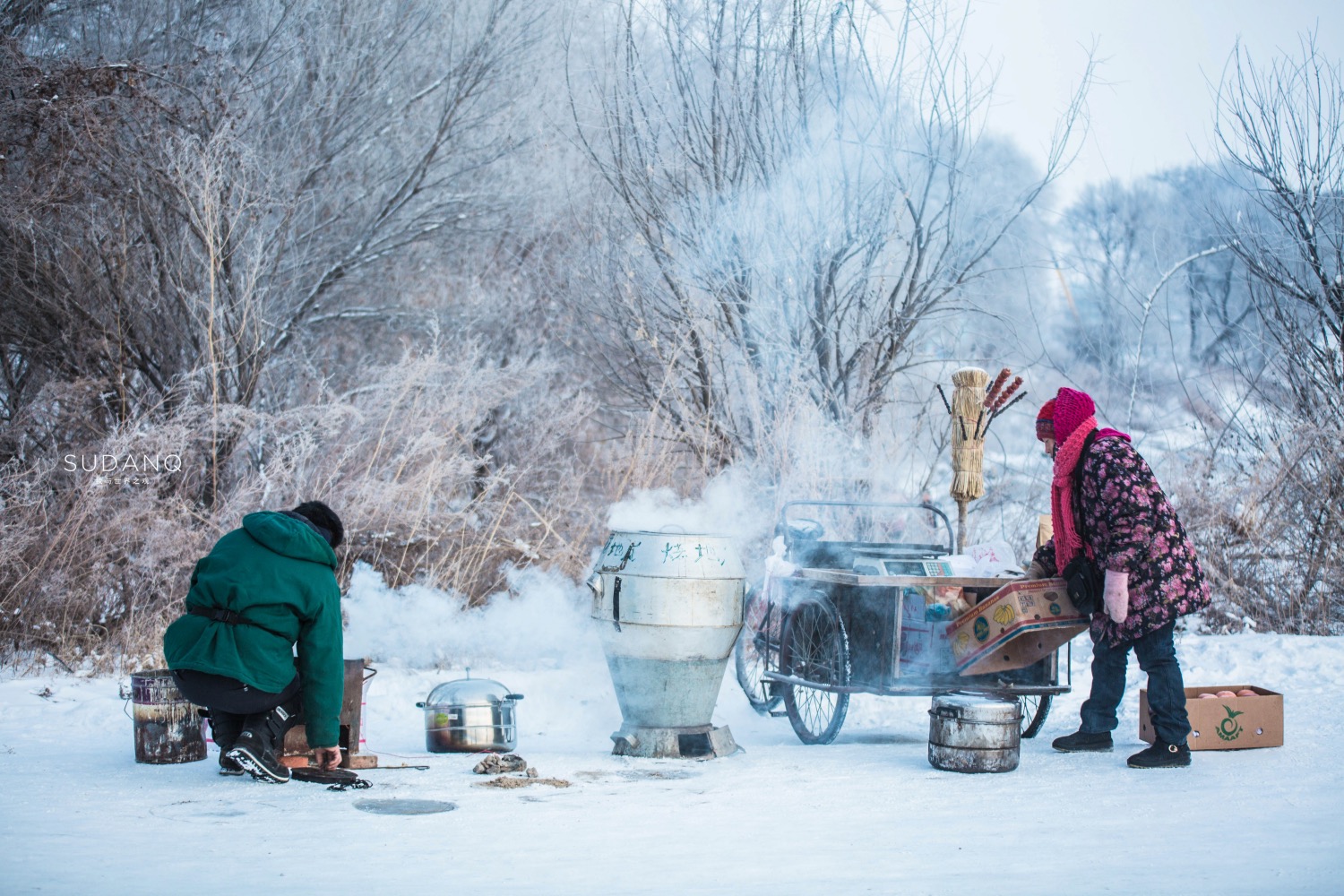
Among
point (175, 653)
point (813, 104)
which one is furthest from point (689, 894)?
point (813, 104)

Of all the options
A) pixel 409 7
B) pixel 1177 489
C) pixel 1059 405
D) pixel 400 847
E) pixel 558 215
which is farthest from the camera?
pixel 558 215

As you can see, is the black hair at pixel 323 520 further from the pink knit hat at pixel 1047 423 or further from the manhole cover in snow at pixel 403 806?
the pink knit hat at pixel 1047 423

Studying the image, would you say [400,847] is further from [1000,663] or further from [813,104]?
[813,104]

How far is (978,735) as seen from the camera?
538cm

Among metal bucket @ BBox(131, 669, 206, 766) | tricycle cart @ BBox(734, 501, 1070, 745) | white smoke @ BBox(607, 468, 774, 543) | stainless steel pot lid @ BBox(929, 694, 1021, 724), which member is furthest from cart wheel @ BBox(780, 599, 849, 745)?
metal bucket @ BBox(131, 669, 206, 766)

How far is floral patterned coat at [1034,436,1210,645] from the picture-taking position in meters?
5.38

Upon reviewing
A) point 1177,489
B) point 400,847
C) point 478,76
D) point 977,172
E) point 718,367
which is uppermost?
point 478,76

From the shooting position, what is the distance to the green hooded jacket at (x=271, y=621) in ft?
16.4

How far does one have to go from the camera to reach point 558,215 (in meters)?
15.6

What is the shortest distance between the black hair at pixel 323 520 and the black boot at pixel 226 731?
87cm

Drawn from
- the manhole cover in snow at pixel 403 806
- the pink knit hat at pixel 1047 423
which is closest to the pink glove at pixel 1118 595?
the pink knit hat at pixel 1047 423

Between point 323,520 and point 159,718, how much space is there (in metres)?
1.25

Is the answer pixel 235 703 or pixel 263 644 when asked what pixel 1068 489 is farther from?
pixel 235 703

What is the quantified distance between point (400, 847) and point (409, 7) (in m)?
11.4
